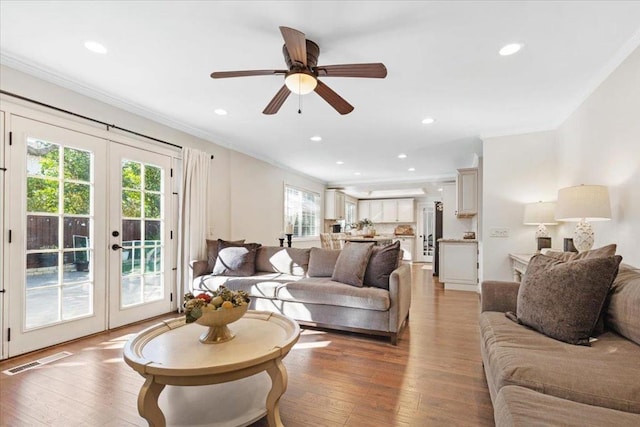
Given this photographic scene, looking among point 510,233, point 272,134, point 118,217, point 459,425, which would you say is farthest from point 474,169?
point 118,217

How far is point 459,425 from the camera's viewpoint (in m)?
1.71

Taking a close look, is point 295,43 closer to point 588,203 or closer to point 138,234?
point 588,203

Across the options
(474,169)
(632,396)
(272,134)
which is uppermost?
(272,134)

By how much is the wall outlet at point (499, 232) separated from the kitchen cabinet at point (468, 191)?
1.42m

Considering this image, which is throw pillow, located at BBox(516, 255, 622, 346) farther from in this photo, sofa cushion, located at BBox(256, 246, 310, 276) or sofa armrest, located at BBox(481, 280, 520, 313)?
sofa cushion, located at BBox(256, 246, 310, 276)

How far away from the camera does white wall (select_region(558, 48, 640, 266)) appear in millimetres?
2322

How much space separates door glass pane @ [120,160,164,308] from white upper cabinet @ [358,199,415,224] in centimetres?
772

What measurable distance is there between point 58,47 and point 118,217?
1.73 metres

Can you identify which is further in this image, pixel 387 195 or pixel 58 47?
pixel 387 195

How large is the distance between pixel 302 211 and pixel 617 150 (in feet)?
20.3

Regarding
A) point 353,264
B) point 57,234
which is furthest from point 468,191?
point 57,234

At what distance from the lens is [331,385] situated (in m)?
2.15

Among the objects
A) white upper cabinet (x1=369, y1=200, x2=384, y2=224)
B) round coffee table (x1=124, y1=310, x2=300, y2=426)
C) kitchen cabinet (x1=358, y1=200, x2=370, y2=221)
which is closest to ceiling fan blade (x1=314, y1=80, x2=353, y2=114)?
round coffee table (x1=124, y1=310, x2=300, y2=426)

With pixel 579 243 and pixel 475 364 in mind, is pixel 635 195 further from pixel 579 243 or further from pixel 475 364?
pixel 475 364
